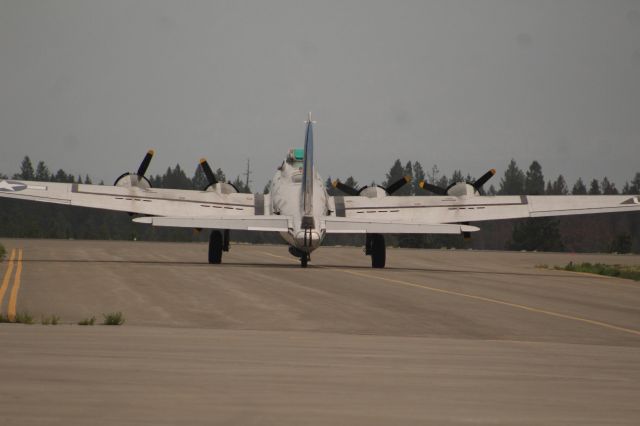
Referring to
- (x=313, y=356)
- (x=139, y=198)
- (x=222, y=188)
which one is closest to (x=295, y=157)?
(x=222, y=188)

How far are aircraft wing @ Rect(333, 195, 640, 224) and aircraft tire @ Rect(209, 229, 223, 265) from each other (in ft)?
21.0

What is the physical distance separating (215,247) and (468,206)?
39.6ft

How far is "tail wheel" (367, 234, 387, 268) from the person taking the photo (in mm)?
43125

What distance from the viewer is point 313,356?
521 inches

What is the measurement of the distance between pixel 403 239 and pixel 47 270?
79.7 m

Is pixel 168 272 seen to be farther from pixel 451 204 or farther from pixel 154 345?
pixel 154 345

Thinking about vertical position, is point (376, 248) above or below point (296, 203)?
below

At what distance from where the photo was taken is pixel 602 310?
24188mm

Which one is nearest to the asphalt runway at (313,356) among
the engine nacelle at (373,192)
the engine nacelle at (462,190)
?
the engine nacelle at (462,190)

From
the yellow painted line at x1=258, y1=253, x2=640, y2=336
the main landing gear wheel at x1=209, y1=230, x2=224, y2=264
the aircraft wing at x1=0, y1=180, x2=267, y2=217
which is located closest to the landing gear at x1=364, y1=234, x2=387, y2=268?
the aircraft wing at x1=0, y1=180, x2=267, y2=217

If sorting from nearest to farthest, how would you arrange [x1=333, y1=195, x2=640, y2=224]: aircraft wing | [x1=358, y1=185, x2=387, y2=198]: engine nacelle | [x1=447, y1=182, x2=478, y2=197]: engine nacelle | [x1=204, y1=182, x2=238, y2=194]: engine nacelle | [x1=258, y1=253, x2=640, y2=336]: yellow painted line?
1. [x1=258, y1=253, x2=640, y2=336]: yellow painted line
2. [x1=333, y1=195, x2=640, y2=224]: aircraft wing
3. [x1=204, y1=182, x2=238, y2=194]: engine nacelle
4. [x1=447, y1=182, x2=478, y2=197]: engine nacelle
5. [x1=358, y1=185, x2=387, y2=198]: engine nacelle

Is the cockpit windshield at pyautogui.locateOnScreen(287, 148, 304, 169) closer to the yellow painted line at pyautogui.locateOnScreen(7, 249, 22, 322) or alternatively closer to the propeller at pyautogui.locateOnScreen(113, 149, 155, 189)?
A: the propeller at pyautogui.locateOnScreen(113, 149, 155, 189)

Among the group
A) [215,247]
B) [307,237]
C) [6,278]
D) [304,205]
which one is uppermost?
[304,205]

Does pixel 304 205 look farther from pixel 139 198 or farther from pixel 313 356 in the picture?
pixel 313 356
